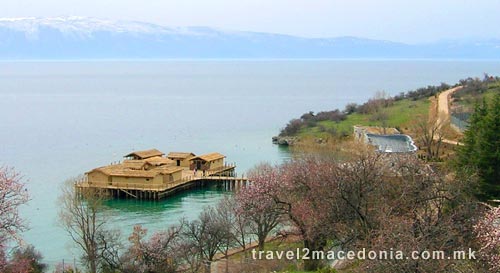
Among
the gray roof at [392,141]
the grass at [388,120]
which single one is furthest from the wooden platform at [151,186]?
the grass at [388,120]

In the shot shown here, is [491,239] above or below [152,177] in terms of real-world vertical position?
above

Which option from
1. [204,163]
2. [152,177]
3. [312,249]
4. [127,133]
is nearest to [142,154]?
[204,163]

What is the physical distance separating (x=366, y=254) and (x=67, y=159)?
176 feet

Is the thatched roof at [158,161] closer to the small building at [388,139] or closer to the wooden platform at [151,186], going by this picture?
the wooden platform at [151,186]

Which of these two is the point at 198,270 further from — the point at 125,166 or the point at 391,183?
the point at 125,166

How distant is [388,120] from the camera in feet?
240

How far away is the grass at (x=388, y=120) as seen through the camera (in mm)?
70812

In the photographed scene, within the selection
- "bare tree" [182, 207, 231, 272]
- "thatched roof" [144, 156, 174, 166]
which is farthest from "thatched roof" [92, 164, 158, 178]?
"bare tree" [182, 207, 231, 272]

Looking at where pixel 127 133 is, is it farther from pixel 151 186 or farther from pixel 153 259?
pixel 153 259

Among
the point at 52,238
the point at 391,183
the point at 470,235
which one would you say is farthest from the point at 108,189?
the point at 470,235

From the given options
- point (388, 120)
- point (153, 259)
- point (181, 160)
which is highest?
point (388, 120)

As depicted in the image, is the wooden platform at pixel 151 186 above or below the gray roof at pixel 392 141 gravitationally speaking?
below

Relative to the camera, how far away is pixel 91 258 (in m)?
25.4

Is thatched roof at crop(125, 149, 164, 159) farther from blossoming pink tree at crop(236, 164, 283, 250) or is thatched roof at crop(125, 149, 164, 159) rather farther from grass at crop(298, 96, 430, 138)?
blossoming pink tree at crop(236, 164, 283, 250)
